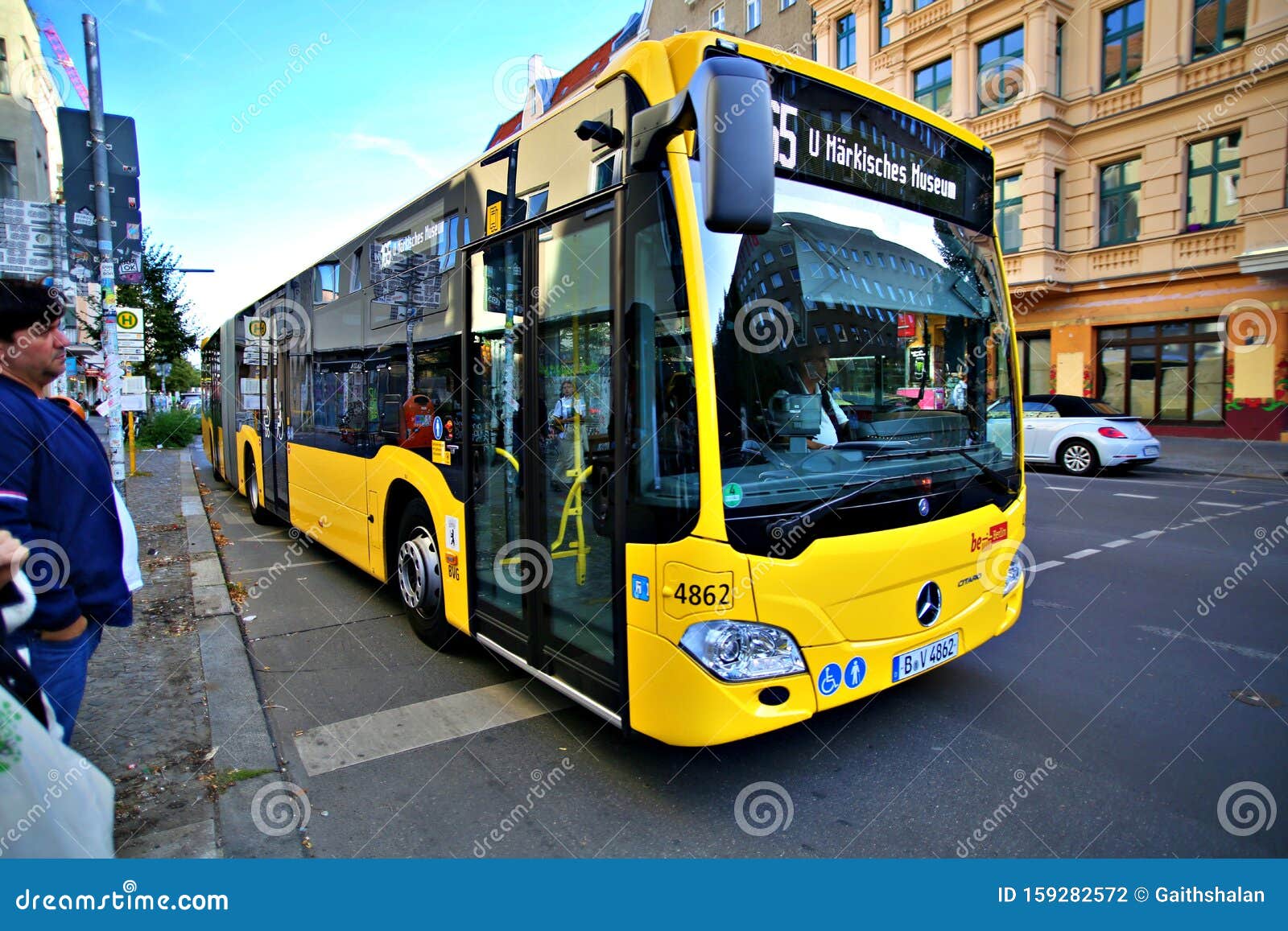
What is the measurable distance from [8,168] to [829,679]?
39.3 meters

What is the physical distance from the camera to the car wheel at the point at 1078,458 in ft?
48.5

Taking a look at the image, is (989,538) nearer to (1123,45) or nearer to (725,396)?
(725,396)

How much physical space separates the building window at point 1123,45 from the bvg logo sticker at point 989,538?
21876 millimetres

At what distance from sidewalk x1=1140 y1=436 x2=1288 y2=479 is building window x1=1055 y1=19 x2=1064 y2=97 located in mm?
10397

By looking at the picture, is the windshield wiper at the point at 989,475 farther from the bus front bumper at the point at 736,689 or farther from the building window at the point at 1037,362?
the building window at the point at 1037,362

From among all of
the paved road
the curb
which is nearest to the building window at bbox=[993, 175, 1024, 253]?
the paved road

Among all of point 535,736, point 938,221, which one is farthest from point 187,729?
point 938,221

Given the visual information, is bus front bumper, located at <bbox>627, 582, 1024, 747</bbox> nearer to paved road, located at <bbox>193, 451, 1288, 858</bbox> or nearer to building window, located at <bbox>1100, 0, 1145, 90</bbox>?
paved road, located at <bbox>193, 451, 1288, 858</bbox>

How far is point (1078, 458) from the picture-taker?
14.9 metres

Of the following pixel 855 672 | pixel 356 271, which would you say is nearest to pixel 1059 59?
pixel 356 271

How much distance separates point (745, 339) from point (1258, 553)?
7.62 meters

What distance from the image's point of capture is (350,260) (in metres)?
6.54

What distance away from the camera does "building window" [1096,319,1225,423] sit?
18.8 meters

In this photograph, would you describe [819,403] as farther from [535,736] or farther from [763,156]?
[535,736]
